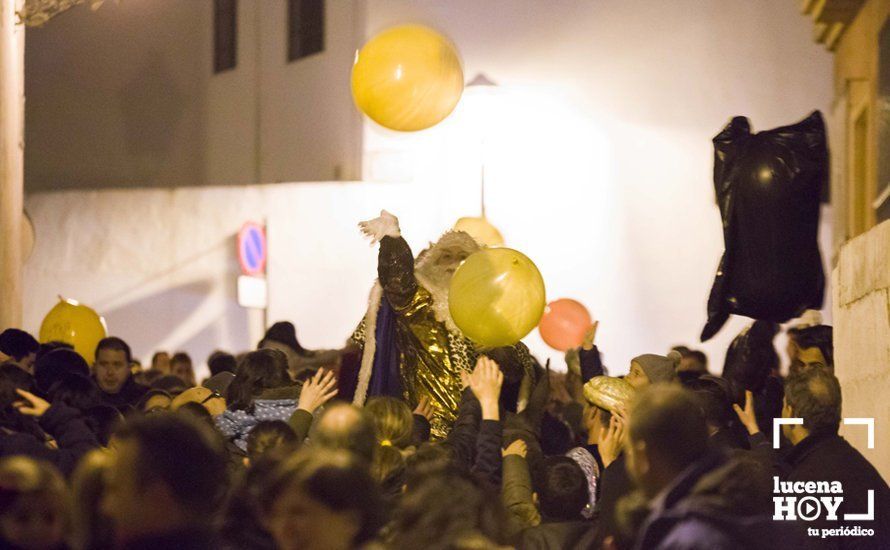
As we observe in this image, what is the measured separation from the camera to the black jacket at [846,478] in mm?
5758

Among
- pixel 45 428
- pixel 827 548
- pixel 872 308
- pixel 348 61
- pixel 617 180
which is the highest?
pixel 348 61

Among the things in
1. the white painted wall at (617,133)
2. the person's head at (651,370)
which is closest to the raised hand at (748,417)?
the person's head at (651,370)

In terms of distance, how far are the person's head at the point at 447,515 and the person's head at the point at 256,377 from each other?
2.91 m

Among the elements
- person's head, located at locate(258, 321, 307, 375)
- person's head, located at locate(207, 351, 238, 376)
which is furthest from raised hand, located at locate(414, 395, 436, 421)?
person's head, located at locate(258, 321, 307, 375)

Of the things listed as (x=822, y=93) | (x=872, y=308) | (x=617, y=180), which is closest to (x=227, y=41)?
(x=617, y=180)

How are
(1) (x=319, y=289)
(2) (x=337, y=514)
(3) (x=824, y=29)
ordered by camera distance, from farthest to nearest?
1. (1) (x=319, y=289)
2. (3) (x=824, y=29)
3. (2) (x=337, y=514)

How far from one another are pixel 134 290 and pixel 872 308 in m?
13.2

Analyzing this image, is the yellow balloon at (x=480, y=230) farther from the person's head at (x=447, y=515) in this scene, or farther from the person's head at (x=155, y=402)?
the person's head at (x=447, y=515)

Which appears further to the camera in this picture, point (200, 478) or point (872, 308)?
point (872, 308)

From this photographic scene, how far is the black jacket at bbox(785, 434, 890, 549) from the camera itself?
18.9ft

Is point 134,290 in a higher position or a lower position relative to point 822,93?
lower

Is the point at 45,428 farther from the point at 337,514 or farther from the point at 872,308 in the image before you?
the point at 872,308

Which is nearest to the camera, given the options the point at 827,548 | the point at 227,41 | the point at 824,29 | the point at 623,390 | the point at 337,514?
the point at 337,514

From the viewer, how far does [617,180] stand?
17.2 meters
